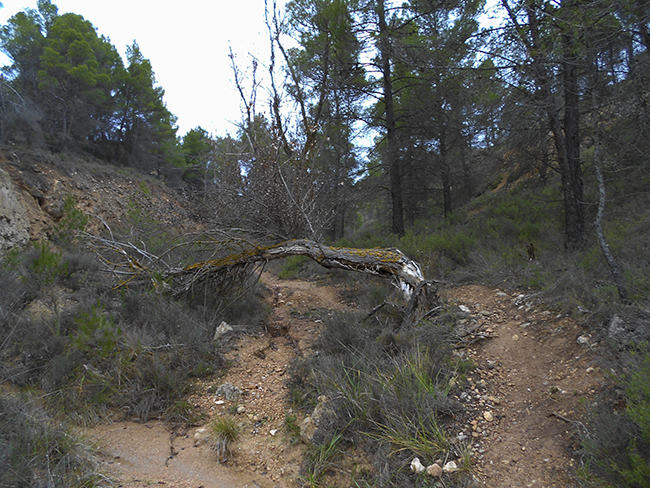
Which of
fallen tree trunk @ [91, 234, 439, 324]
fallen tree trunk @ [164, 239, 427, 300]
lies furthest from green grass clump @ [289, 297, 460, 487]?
fallen tree trunk @ [91, 234, 439, 324]

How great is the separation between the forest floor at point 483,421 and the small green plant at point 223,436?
5 cm

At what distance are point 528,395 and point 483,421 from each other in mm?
523

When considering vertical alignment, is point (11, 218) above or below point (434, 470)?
above

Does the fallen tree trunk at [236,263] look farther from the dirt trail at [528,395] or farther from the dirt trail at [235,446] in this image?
the dirt trail at [235,446]


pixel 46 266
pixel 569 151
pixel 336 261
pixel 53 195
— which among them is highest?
pixel 53 195

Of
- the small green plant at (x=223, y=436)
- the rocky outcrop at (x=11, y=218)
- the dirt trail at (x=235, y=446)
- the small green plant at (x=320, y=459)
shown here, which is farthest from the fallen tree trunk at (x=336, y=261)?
the rocky outcrop at (x=11, y=218)

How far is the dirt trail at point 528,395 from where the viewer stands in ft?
7.07

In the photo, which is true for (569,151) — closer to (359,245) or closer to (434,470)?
(359,245)

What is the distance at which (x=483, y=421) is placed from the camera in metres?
2.63

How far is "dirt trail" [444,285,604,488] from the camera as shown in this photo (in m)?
2.16

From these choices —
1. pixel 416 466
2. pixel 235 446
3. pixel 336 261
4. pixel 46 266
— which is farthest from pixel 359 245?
pixel 416 466

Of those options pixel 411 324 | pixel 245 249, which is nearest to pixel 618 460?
pixel 411 324

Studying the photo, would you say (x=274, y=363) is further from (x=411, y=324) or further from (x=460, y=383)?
(x=460, y=383)

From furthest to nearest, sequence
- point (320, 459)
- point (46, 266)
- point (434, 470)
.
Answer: point (46, 266) < point (320, 459) < point (434, 470)
